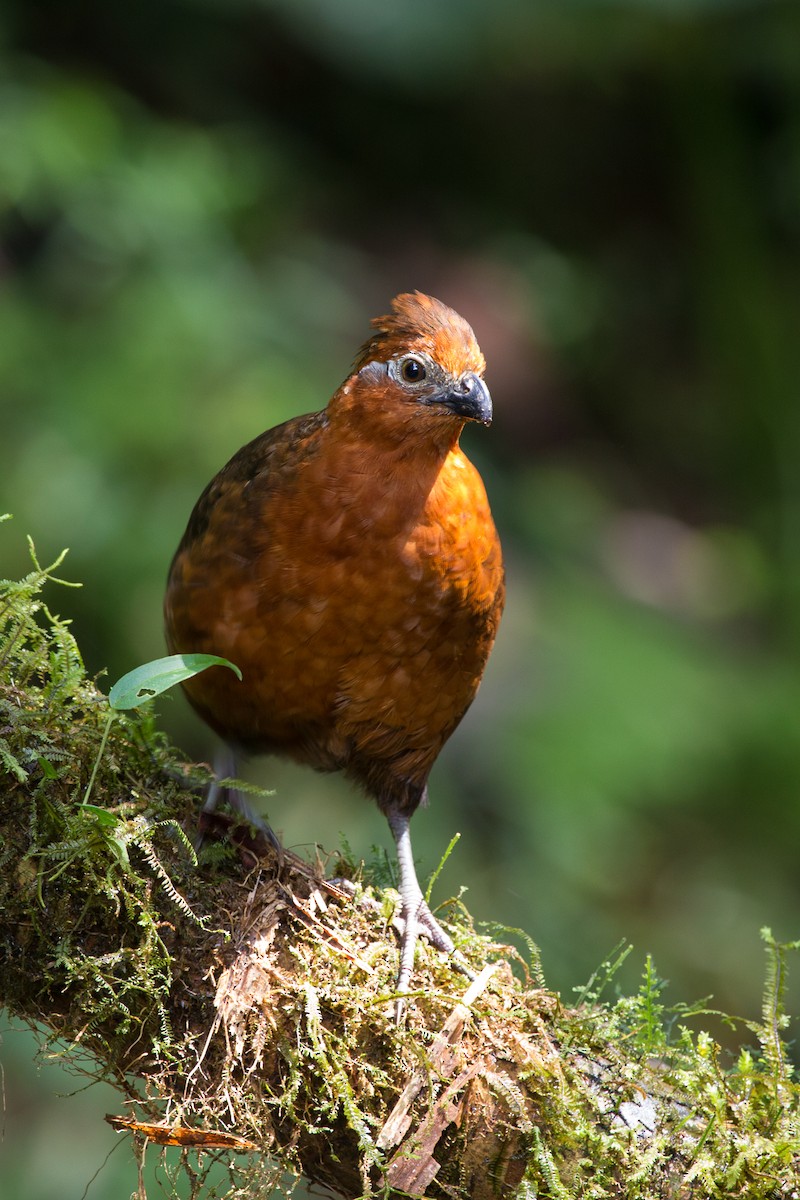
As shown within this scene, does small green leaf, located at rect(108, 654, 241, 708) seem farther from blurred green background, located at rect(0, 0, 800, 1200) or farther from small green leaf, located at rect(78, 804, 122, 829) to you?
blurred green background, located at rect(0, 0, 800, 1200)

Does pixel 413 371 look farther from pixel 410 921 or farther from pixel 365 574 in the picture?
pixel 410 921

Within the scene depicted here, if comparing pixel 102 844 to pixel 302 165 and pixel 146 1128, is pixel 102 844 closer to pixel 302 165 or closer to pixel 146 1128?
pixel 146 1128

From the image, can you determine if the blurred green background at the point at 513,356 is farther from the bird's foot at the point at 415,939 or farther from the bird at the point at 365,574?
the bird's foot at the point at 415,939

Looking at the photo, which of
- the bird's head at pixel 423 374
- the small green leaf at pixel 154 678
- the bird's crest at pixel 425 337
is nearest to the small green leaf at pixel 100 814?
the small green leaf at pixel 154 678

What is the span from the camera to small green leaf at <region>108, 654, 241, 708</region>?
2068 mm

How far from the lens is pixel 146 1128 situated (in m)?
2.05

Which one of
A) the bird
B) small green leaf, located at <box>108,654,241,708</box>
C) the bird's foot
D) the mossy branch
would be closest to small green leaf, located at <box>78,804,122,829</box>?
the mossy branch

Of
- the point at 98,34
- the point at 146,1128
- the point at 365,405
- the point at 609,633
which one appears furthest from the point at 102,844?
the point at 98,34

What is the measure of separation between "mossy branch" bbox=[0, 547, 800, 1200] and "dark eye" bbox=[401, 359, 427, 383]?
102cm

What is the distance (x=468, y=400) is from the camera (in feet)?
9.12

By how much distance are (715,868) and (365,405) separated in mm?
3858

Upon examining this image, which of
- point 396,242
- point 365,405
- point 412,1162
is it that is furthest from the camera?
point 396,242

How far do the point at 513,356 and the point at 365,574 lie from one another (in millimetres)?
5093

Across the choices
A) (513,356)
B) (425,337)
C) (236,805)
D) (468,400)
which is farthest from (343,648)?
(513,356)
